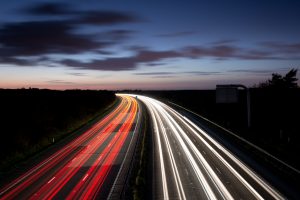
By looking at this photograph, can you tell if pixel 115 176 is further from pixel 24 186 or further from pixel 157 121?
pixel 157 121

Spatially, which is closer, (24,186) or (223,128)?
(24,186)

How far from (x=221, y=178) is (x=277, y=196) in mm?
5534

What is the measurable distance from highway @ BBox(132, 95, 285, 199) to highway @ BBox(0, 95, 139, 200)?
3839mm

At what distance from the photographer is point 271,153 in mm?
34344

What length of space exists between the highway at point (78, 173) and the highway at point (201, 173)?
12.6ft

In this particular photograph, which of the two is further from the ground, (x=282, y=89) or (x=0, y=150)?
(x=282, y=89)

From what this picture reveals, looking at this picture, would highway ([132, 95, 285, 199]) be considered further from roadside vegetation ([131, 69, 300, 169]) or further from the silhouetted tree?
the silhouetted tree

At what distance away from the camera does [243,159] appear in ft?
109

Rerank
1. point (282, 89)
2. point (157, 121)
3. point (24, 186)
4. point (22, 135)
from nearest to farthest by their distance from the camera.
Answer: point (24, 186)
point (22, 135)
point (157, 121)
point (282, 89)

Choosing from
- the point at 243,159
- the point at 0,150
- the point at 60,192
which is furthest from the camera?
the point at 0,150

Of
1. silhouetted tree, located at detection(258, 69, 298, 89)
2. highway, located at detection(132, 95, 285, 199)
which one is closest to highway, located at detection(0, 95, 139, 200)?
highway, located at detection(132, 95, 285, 199)

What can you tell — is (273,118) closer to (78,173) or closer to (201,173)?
(201,173)

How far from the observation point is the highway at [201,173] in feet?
76.7

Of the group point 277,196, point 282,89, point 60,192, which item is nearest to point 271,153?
point 277,196
